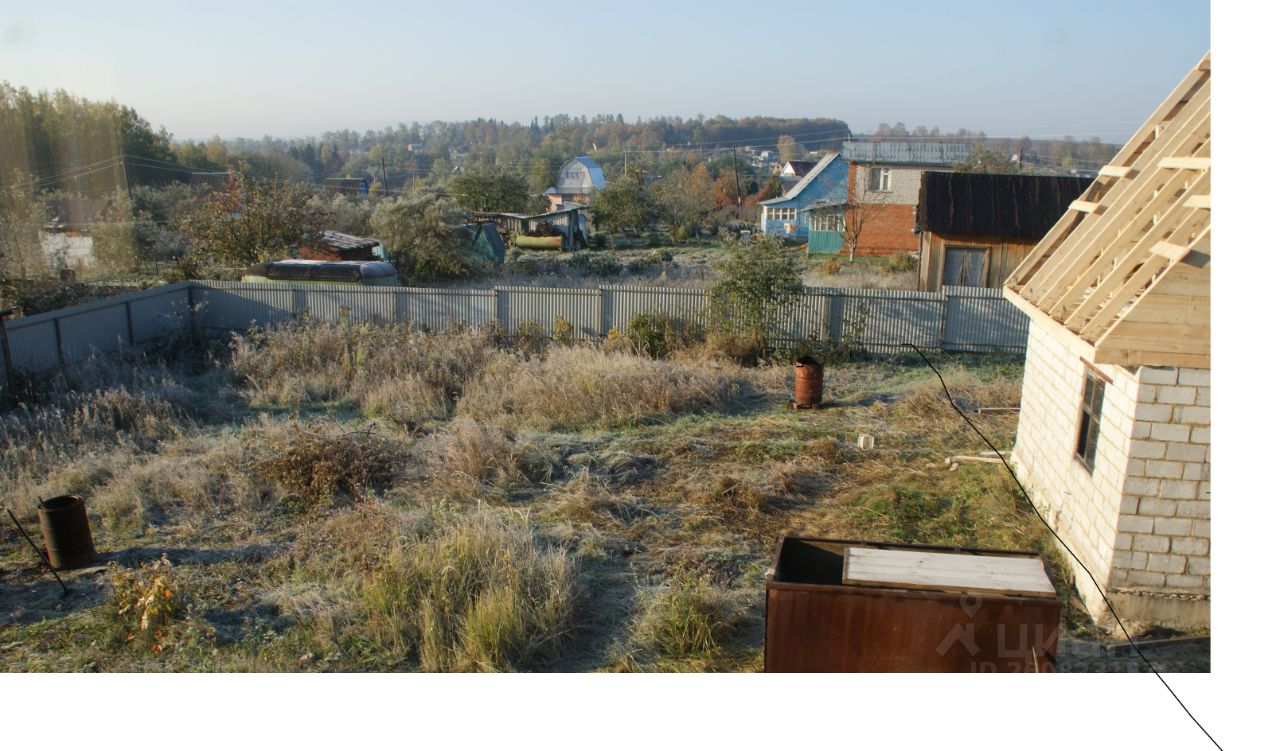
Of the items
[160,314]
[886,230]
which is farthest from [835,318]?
[886,230]

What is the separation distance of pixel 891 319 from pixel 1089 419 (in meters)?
10.5

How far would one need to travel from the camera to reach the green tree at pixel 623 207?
44.7 m

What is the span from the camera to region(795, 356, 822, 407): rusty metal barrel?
13602 millimetres

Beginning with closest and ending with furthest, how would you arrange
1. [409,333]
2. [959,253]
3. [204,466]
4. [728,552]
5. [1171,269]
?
1. [1171,269]
2. [728,552]
3. [204,466]
4. [409,333]
5. [959,253]

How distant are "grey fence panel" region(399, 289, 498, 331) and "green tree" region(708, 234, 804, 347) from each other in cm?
502

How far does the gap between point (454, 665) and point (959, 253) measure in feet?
67.2

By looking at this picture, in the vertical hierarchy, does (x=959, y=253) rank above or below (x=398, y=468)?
above

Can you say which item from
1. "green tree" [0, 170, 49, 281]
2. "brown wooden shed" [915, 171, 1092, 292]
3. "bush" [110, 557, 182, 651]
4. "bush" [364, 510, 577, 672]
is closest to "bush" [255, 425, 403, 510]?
"bush" [364, 510, 577, 672]

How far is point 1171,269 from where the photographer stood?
5.80m

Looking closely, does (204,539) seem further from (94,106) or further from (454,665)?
(94,106)

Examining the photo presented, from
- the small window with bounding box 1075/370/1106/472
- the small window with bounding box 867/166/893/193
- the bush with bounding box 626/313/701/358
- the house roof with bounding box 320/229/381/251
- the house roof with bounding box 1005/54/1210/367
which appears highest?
the small window with bounding box 867/166/893/193

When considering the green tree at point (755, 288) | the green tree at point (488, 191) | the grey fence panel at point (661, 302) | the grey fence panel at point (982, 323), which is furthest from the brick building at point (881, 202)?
the green tree at point (488, 191)

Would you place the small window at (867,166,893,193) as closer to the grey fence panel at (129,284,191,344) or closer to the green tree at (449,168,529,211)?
the green tree at (449,168,529,211)
